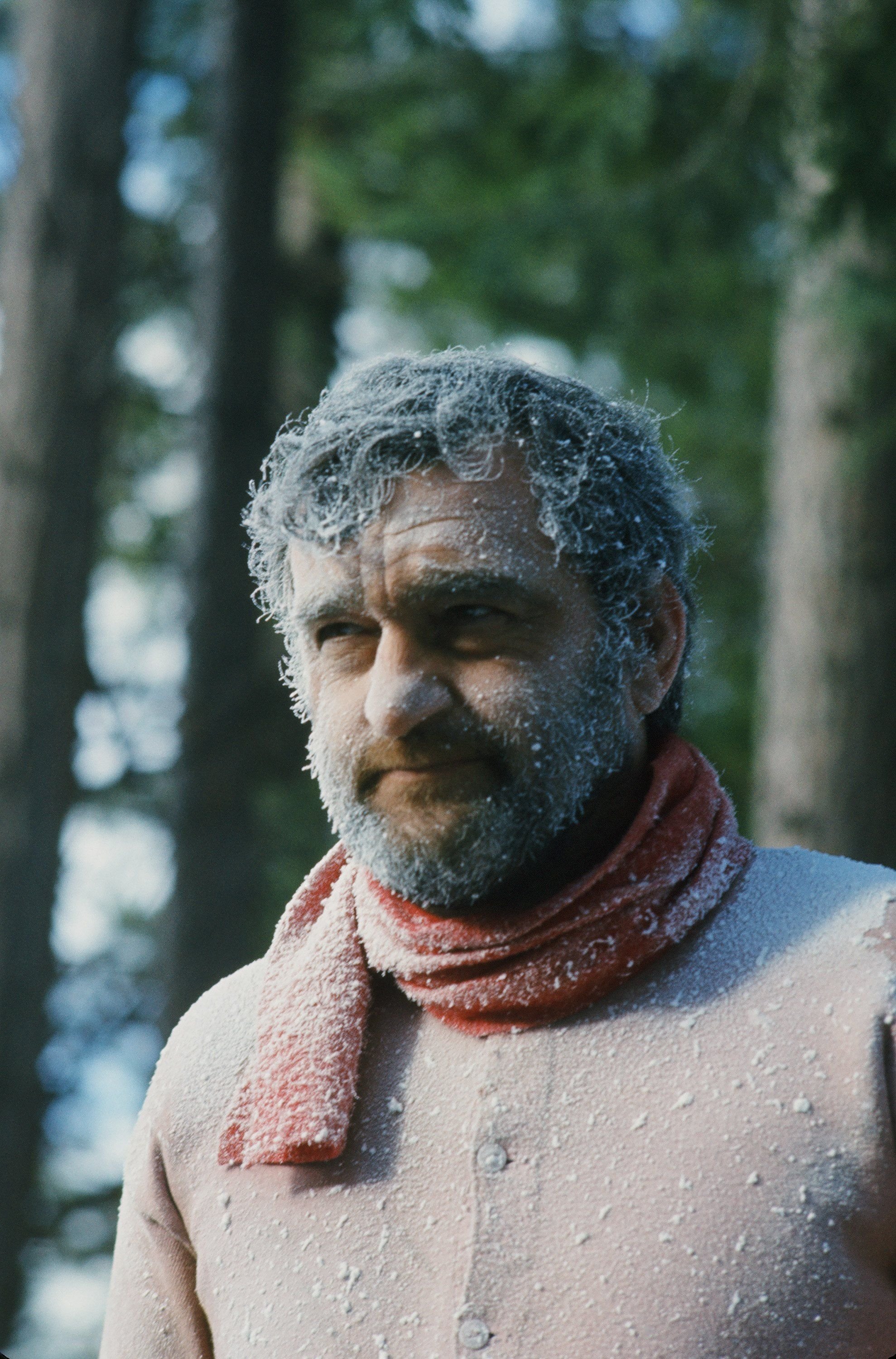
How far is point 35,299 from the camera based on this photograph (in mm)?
5547

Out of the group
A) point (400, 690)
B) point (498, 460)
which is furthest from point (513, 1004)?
point (498, 460)

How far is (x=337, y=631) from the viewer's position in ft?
6.36

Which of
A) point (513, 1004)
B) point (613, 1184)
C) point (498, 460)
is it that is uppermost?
point (498, 460)

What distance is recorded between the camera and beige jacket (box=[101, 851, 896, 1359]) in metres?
1.62

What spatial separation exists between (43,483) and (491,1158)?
4.23m

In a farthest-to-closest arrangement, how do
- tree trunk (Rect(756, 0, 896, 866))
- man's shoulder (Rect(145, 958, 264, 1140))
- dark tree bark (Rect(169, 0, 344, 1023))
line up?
dark tree bark (Rect(169, 0, 344, 1023)), tree trunk (Rect(756, 0, 896, 866)), man's shoulder (Rect(145, 958, 264, 1140))

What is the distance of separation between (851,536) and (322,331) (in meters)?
5.61

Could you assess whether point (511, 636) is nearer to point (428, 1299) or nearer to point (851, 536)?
point (428, 1299)

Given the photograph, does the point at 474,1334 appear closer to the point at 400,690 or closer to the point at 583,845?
the point at 583,845

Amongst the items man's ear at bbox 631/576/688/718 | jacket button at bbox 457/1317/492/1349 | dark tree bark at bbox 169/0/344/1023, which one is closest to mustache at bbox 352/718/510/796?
man's ear at bbox 631/576/688/718

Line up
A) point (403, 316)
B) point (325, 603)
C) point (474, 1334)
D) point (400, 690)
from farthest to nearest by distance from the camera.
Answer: point (403, 316)
point (325, 603)
point (400, 690)
point (474, 1334)

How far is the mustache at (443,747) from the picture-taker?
182cm

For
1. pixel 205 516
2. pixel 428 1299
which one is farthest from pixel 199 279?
pixel 428 1299

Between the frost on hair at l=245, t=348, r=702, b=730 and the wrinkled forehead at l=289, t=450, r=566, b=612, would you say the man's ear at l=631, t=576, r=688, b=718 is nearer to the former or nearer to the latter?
the frost on hair at l=245, t=348, r=702, b=730
